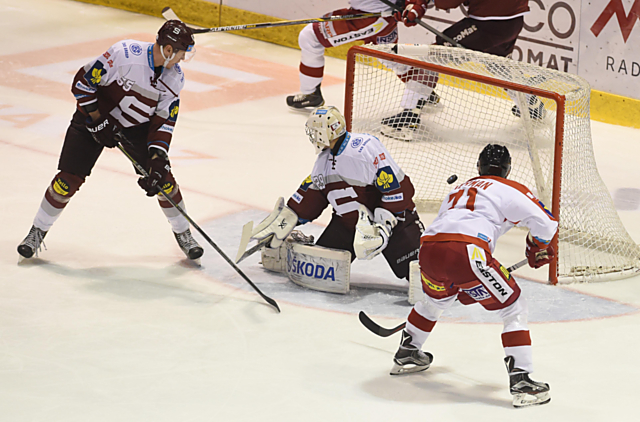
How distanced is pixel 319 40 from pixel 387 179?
10.9 feet

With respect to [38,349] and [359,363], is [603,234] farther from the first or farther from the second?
[38,349]

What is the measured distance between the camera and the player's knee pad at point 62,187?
15.1ft

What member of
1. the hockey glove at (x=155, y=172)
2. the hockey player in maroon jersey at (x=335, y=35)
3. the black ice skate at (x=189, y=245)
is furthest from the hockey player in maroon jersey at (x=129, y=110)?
the hockey player in maroon jersey at (x=335, y=35)

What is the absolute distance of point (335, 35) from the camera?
7.36 metres

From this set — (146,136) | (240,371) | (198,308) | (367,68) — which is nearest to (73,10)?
(367,68)

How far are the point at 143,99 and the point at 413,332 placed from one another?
171 centimetres

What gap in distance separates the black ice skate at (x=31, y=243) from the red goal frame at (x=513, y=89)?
1658 mm

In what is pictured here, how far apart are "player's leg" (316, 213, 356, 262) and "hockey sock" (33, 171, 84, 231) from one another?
119 centimetres

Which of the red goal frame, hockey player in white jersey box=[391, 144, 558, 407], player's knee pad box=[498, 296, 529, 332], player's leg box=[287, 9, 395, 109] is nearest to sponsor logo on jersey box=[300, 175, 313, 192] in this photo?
the red goal frame

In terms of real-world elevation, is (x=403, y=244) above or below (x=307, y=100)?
above

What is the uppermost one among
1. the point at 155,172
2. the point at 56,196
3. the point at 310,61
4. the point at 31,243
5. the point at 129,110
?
the point at 129,110

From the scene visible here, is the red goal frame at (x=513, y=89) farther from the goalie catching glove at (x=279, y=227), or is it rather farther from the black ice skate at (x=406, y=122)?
the goalie catching glove at (x=279, y=227)

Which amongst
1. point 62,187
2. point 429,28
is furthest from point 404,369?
point 429,28

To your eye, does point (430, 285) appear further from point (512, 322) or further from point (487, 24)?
point (487, 24)
